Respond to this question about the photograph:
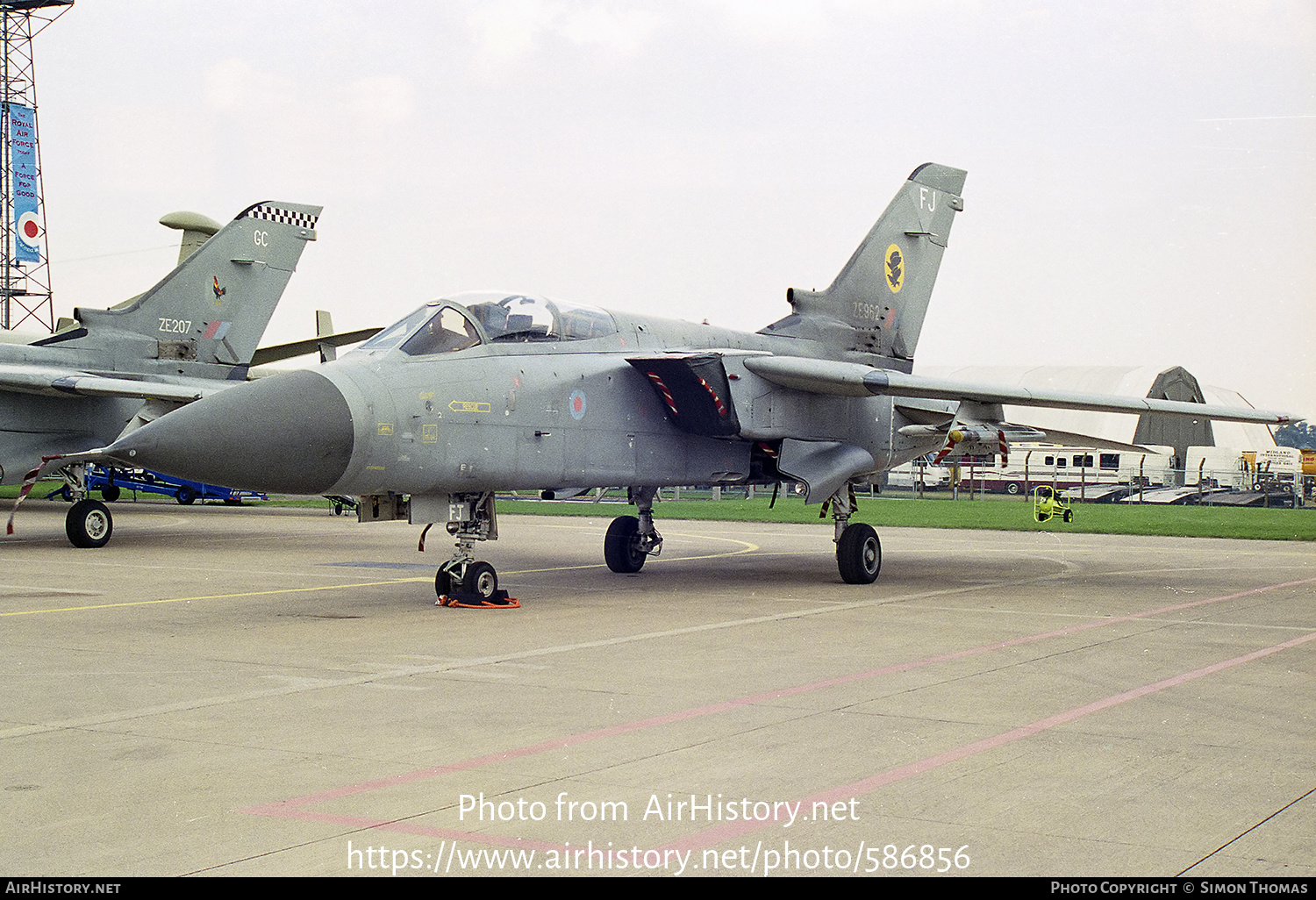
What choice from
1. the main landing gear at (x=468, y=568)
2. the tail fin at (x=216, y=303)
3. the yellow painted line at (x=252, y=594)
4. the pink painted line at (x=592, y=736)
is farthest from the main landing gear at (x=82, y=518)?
the pink painted line at (x=592, y=736)

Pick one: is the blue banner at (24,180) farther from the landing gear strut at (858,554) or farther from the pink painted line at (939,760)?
the pink painted line at (939,760)

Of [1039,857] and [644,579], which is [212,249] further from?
[1039,857]

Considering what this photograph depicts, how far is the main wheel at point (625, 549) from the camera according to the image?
14.4m

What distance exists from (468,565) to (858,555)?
181 inches

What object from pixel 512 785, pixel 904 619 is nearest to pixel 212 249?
pixel 904 619

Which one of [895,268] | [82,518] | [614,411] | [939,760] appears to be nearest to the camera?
[939,760]

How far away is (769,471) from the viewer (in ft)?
45.3

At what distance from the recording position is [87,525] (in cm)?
1700

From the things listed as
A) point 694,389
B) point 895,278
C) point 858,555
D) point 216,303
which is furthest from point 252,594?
point 216,303

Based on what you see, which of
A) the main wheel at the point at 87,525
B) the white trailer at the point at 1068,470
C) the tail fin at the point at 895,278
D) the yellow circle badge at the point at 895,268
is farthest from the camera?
the white trailer at the point at 1068,470

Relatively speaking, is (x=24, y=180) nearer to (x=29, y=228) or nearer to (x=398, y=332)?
(x=29, y=228)

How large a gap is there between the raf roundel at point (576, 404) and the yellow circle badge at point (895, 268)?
625 cm
